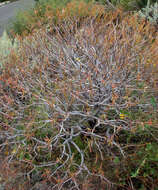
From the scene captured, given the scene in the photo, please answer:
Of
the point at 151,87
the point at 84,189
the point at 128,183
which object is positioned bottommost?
the point at 128,183

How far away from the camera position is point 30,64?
11.6 ft

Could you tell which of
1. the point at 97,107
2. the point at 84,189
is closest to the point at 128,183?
the point at 84,189

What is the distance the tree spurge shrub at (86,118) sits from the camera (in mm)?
2553

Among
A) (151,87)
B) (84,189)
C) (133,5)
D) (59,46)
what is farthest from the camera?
(133,5)

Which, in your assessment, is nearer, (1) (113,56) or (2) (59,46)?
(1) (113,56)

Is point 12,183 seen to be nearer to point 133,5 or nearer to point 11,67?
point 11,67

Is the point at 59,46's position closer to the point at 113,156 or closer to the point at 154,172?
the point at 113,156

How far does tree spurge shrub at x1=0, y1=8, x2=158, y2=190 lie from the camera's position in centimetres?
255

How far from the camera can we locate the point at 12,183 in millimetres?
2877

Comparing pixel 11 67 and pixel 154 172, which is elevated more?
pixel 11 67

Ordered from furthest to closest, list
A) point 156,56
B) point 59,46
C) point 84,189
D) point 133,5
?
point 133,5, point 59,46, point 156,56, point 84,189

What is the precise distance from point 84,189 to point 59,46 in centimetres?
213

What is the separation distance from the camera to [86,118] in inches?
112

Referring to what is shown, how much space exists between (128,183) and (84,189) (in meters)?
0.51
